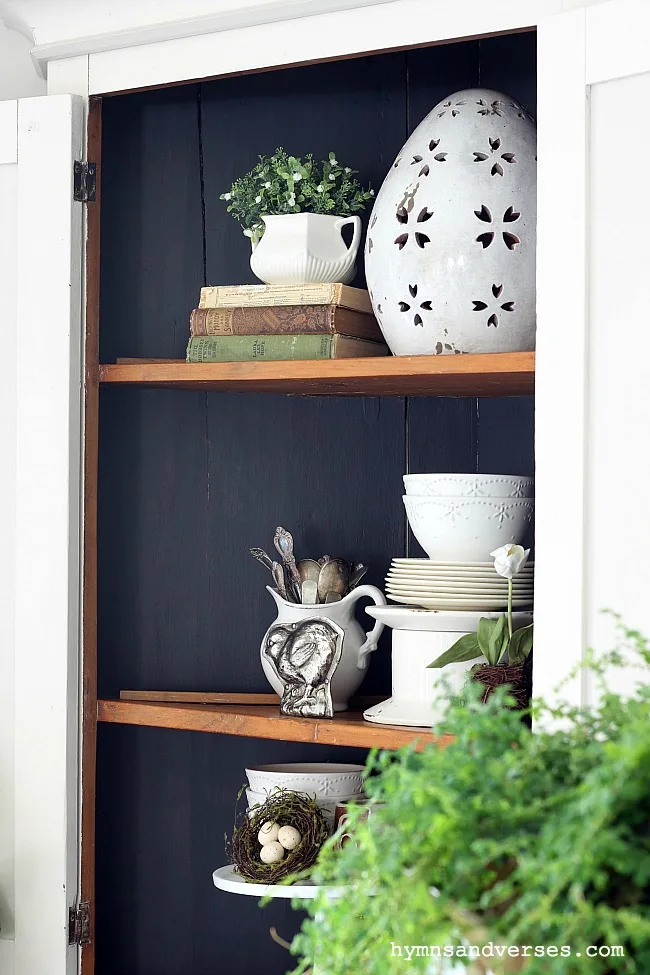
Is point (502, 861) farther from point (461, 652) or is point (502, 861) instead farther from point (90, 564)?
point (90, 564)

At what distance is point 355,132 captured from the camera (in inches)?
75.9

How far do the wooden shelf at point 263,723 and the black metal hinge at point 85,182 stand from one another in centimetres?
77

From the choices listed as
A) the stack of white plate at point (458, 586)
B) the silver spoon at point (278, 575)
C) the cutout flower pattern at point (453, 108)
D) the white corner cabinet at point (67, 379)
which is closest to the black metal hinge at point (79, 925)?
the white corner cabinet at point (67, 379)

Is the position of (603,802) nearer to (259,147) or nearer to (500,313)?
(500,313)

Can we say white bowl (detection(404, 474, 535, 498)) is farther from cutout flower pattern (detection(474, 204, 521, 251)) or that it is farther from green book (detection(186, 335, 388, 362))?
cutout flower pattern (detection(474, 204, 521, 251))

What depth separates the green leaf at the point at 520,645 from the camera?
1.48 meters

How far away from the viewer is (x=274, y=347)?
1.62m

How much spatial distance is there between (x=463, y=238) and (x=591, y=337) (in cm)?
26

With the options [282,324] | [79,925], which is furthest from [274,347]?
[79,925]

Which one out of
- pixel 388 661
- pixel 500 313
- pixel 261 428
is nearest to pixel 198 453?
pixel 261 428

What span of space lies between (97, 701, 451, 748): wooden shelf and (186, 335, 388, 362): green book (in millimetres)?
514

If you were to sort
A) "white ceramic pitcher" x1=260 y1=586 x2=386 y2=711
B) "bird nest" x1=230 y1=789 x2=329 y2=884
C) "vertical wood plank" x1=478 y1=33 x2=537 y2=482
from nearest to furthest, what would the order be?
"bird nest" x1=230 y1=789 x2=329 y2=884 → "white ceramic pitcher" x1=260 y1=586 x2=386 y2=711 → "vertical wood plank" x1=478 y1=33 x2=537 y2=482

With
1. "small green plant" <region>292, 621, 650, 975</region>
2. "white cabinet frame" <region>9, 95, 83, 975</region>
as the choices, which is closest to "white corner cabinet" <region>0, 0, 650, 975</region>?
"white cabinet frame" <region>9, 95, 83, 975</region>

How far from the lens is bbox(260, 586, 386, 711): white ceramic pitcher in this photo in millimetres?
1691
